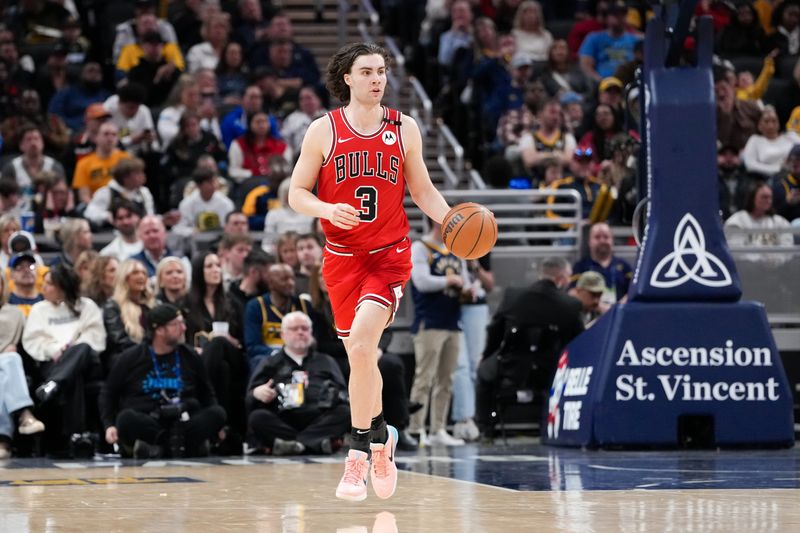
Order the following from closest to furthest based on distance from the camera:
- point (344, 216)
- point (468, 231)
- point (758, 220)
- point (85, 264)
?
point (344, 216), point (468, 231), point (85, 264), point (758, 220)

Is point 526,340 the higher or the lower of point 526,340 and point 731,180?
the lower

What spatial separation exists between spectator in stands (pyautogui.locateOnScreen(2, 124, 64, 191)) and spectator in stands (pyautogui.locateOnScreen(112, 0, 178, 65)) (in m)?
2.92

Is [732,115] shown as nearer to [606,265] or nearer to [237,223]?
[606,265]

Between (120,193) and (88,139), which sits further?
(88,139)

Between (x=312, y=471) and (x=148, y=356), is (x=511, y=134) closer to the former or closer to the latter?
(x=148, y=356)

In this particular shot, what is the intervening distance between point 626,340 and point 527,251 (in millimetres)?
3058

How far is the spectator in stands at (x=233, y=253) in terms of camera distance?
498 inches

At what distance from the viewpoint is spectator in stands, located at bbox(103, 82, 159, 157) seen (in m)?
14.9

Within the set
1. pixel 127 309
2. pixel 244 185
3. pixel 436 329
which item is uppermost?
pixel 244 185

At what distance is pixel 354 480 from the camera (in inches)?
266

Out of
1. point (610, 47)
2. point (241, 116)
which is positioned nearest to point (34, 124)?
point (241, 116)

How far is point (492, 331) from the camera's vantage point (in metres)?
12.4

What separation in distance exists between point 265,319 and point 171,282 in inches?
32.8

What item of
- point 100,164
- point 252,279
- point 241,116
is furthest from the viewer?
point 241,116
